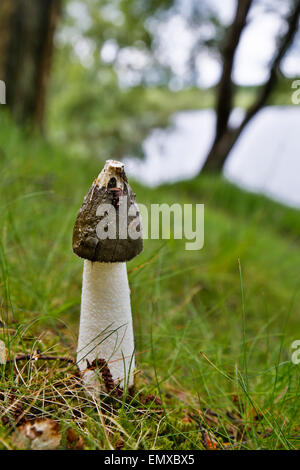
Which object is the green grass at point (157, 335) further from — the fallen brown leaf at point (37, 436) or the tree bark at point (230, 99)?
the tree bark at point (230, 99)

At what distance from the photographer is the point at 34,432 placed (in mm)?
1239

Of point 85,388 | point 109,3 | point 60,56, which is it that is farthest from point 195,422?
point 109,3

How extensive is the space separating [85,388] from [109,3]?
19761mm

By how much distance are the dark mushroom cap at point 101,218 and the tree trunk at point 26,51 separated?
20.6 feet

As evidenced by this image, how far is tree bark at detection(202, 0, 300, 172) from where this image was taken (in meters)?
10.0

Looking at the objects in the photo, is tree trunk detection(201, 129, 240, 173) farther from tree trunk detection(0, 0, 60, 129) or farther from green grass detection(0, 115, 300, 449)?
green grass detection(0, 115, 300, 449)

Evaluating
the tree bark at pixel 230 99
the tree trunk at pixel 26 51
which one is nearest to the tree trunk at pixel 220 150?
the tree bark at pixel 230 99

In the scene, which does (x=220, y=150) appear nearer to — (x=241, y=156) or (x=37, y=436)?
(x=241, y=156)

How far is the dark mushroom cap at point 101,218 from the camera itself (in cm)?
145

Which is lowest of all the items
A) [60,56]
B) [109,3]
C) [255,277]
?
[255,277]

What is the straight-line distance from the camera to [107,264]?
1590mm

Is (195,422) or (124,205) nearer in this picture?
(124,205)

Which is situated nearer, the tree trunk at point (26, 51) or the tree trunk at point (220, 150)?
the tree trunk at point (26, 51)
